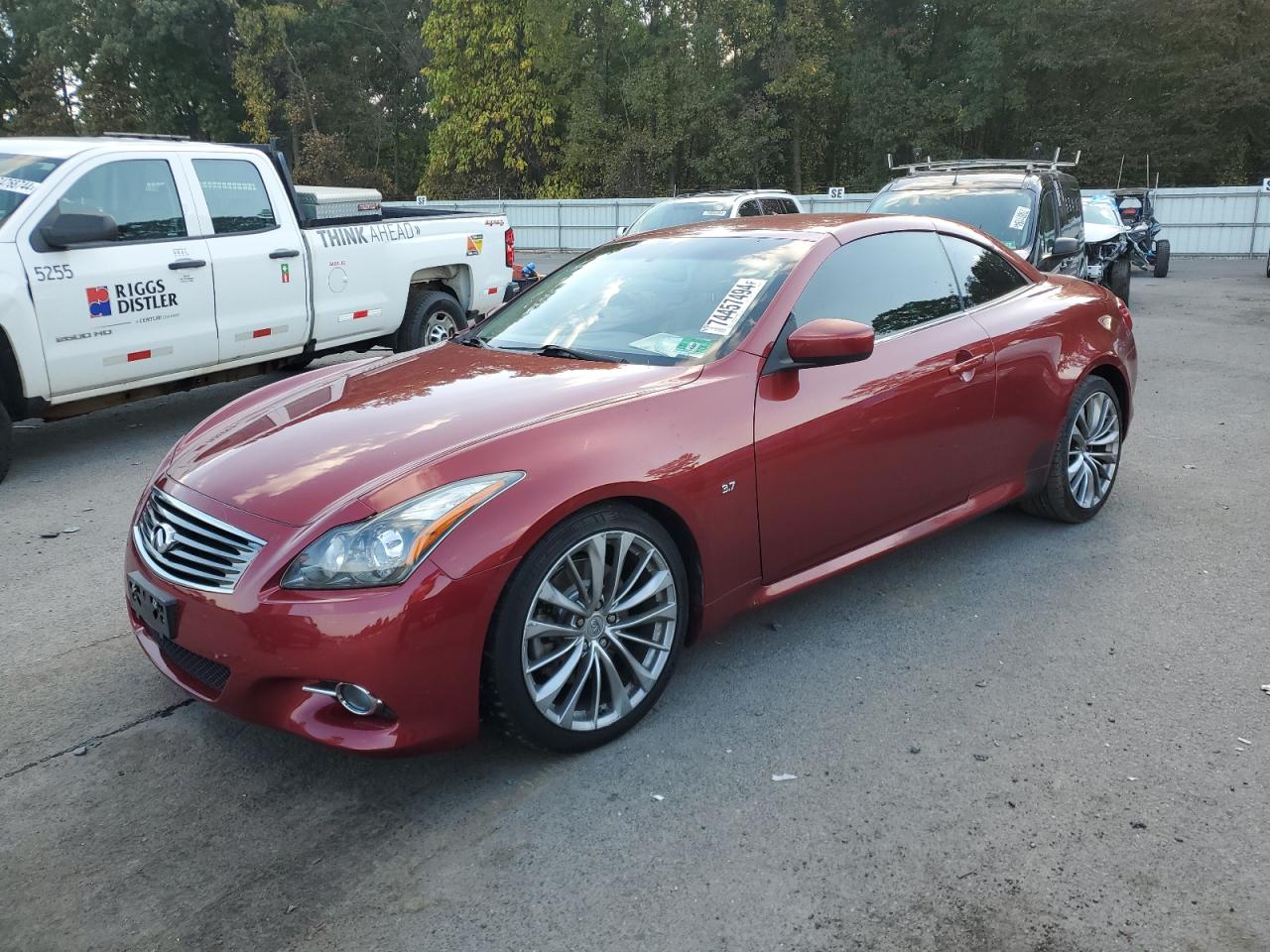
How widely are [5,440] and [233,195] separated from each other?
233cm

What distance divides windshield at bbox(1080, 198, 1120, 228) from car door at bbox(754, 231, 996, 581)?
461 inches

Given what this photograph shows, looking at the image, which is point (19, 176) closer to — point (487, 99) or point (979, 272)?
point (979, 272)

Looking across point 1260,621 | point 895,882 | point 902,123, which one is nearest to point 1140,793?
point 895,882

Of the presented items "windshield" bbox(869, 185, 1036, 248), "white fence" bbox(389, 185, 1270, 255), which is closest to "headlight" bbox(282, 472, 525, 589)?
"windshield" bbox(869, 185, 1036, 248)

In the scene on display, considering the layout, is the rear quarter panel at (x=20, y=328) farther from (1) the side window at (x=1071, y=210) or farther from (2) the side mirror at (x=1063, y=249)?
(1) the side window at (x=1071, y=210)

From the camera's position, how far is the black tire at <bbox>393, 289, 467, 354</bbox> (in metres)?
9.01

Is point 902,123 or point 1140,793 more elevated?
point 902,123

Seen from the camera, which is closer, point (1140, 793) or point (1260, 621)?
point (1140, 793)

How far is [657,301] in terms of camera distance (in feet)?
13.6

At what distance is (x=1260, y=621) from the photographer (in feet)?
13.7

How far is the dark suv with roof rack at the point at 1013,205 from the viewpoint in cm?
904

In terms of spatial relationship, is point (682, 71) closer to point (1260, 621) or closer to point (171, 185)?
point (171, 185)

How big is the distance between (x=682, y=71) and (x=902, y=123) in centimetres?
816

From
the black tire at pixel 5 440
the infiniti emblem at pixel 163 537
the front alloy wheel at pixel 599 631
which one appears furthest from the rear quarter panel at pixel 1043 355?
the black tire at pixel 5 440
